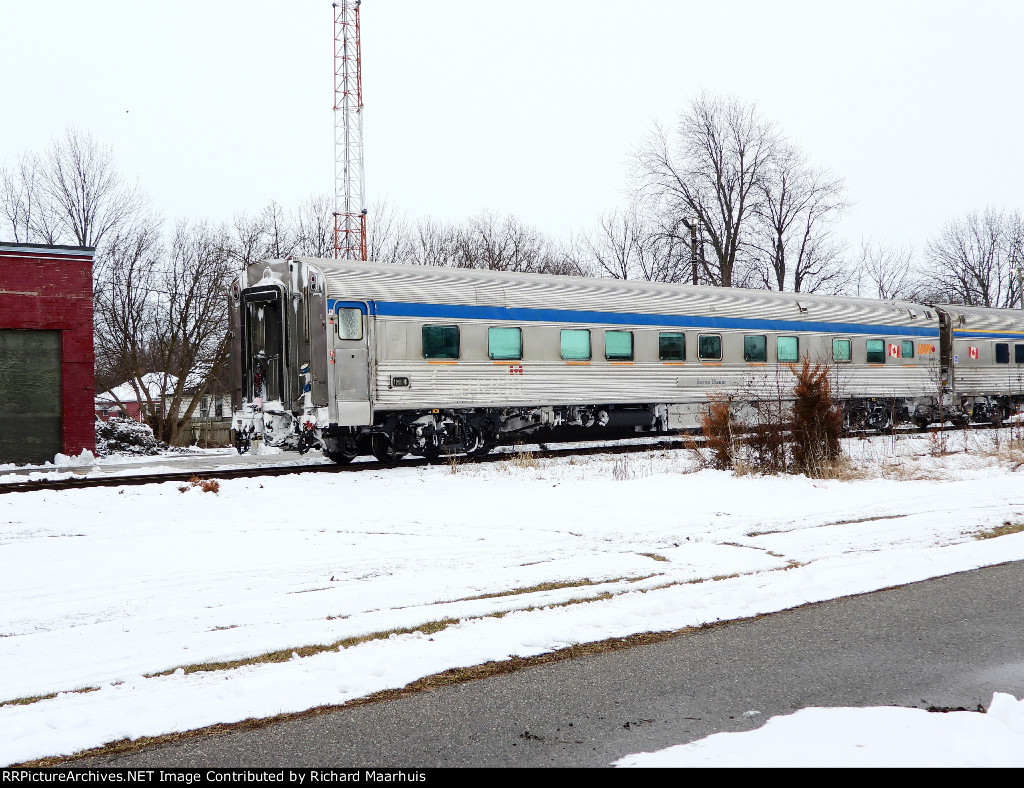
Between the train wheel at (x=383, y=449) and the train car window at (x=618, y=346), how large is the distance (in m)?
4.80

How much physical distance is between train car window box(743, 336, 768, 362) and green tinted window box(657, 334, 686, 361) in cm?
193

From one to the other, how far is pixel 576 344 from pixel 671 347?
2.63 m

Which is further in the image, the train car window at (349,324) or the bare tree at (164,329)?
the bare tree at (164,329)

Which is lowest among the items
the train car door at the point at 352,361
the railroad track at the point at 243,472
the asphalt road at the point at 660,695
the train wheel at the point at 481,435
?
the asphalt road at the point at 660,695

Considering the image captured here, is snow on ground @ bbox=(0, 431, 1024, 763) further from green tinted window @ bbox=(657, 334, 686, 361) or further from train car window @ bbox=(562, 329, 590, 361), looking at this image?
green tinted window @ bbox=(657, 334, 686, 361)

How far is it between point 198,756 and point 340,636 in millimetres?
1760

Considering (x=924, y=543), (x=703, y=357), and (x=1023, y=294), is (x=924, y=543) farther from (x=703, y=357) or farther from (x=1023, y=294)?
(x=1023, y=294)

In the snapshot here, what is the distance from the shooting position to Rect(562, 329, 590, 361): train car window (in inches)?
717

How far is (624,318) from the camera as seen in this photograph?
19.0 metres

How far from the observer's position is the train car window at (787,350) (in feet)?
71.0

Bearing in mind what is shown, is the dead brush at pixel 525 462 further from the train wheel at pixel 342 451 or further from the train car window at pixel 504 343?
the train wheel at pixel 342 451

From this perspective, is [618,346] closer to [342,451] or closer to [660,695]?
[342,451]

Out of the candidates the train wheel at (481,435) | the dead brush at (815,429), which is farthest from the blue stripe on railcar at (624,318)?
the dead brush at (815,429)

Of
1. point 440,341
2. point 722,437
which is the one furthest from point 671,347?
point 722,437
